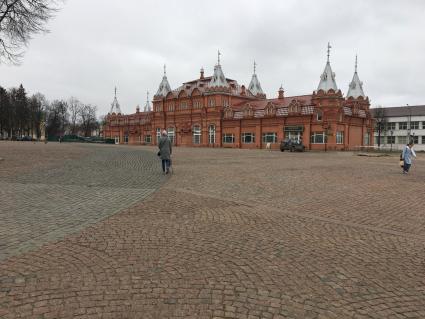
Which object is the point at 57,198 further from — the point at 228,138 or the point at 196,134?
the point at 196,134

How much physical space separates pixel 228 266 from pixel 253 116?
54.6m

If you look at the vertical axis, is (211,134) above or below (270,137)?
above

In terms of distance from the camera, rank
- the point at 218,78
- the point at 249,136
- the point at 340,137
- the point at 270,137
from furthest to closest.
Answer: the point at 218,78 < the point at 249,136 < the point at 270,137 < the point at 340,137

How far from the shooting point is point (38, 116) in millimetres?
88938

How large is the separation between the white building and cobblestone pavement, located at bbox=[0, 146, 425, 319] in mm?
86955

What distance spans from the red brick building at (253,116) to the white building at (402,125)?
3544cm

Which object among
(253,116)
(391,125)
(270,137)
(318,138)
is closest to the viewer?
(318,138)

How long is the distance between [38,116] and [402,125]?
92.7 metres

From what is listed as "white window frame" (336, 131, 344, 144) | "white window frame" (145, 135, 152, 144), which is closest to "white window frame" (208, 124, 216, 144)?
"white window frame" (145, 135, 152, 144)

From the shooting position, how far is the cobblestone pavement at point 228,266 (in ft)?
12.7

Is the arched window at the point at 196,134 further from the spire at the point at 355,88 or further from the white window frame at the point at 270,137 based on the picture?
the spire at the point at 355,88

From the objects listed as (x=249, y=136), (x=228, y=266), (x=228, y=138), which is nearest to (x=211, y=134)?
(x=228, y=138)

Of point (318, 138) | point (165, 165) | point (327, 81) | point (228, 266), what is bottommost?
point (228, 266)

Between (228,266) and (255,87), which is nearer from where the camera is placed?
(228,266)
